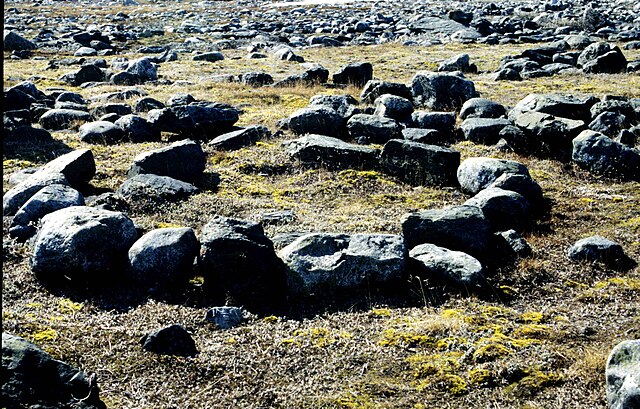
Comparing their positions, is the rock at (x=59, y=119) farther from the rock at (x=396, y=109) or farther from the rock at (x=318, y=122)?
the rock at (x=396, y=109)

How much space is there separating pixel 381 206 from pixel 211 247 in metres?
3.77

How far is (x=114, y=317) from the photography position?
7141 mm

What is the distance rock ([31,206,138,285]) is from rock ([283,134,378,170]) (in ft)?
16.3

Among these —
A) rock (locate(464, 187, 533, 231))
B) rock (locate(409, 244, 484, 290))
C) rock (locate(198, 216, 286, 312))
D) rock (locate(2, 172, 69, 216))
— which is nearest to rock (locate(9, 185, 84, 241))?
rock (locate(2, 172, 69, 216))

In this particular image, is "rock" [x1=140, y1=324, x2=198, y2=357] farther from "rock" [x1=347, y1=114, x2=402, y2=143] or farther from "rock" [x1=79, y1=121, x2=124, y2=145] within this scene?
"rock" [x1=79, y1=121, x2=124, y2=145]

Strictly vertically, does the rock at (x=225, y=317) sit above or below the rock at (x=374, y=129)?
below

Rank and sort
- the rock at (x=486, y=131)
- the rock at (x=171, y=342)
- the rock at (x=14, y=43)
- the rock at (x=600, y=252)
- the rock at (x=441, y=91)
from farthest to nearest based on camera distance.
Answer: the rock at (x=14, y=43), the rock at (x=441, y=91), the rock at (x=486, y=131), the rock at (x=600, y=252), the rock at (x=171, y=342)

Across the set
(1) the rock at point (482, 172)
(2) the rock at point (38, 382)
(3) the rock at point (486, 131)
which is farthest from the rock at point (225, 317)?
(3) the rock at point (486, 131)

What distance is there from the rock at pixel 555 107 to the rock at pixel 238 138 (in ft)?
18.5

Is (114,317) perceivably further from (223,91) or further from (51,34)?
(51,34)

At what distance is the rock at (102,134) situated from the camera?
14039 millimetres

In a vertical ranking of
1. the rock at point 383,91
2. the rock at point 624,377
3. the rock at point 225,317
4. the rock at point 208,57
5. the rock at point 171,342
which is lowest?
the rock at point 208,57

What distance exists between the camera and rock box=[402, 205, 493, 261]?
28.0 feet

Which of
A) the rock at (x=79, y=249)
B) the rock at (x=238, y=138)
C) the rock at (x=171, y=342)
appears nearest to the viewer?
the rock at (x=171, y=342)
